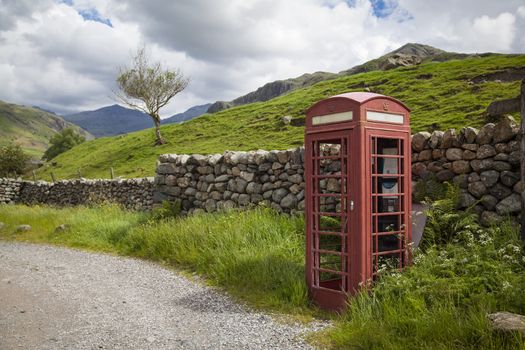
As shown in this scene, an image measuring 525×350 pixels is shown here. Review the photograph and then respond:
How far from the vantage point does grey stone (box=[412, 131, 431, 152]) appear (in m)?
7.48

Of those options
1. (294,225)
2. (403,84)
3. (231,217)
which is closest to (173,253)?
(231,217)

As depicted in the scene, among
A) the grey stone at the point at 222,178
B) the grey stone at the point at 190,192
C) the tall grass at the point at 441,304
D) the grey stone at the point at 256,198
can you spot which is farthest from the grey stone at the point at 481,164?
the grey stone at the point at 190,192

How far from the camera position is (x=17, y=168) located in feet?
137

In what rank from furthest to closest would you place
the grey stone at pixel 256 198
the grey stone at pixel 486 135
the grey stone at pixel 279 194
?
1. the grey stone at pixel 256 198
2. the grey stone at pixel 279 194
3. the grey stone at pixel 486 135

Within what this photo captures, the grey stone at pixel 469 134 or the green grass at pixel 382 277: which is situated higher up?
the grey stone at pixel 469 134

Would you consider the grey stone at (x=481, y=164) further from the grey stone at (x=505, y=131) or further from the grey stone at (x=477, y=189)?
the grey stone at (x=505, y=131)

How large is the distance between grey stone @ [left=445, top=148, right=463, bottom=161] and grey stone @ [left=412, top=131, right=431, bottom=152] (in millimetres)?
442

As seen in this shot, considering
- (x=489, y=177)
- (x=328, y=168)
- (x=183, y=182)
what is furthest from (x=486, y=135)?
(x=183, y=182)

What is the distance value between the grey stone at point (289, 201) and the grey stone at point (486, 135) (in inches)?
→ 145

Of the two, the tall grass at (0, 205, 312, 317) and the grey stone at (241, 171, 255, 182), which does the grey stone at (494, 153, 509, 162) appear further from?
the grey stone at (241, 171, 255, 182)

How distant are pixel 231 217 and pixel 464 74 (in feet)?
94.0

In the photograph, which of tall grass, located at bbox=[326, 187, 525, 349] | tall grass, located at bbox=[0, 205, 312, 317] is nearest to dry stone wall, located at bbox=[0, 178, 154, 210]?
tall grass, located at bbox=[0, 205, 312, 317]

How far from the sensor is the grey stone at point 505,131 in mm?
6500

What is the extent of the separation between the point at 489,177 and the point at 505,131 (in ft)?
2.35
